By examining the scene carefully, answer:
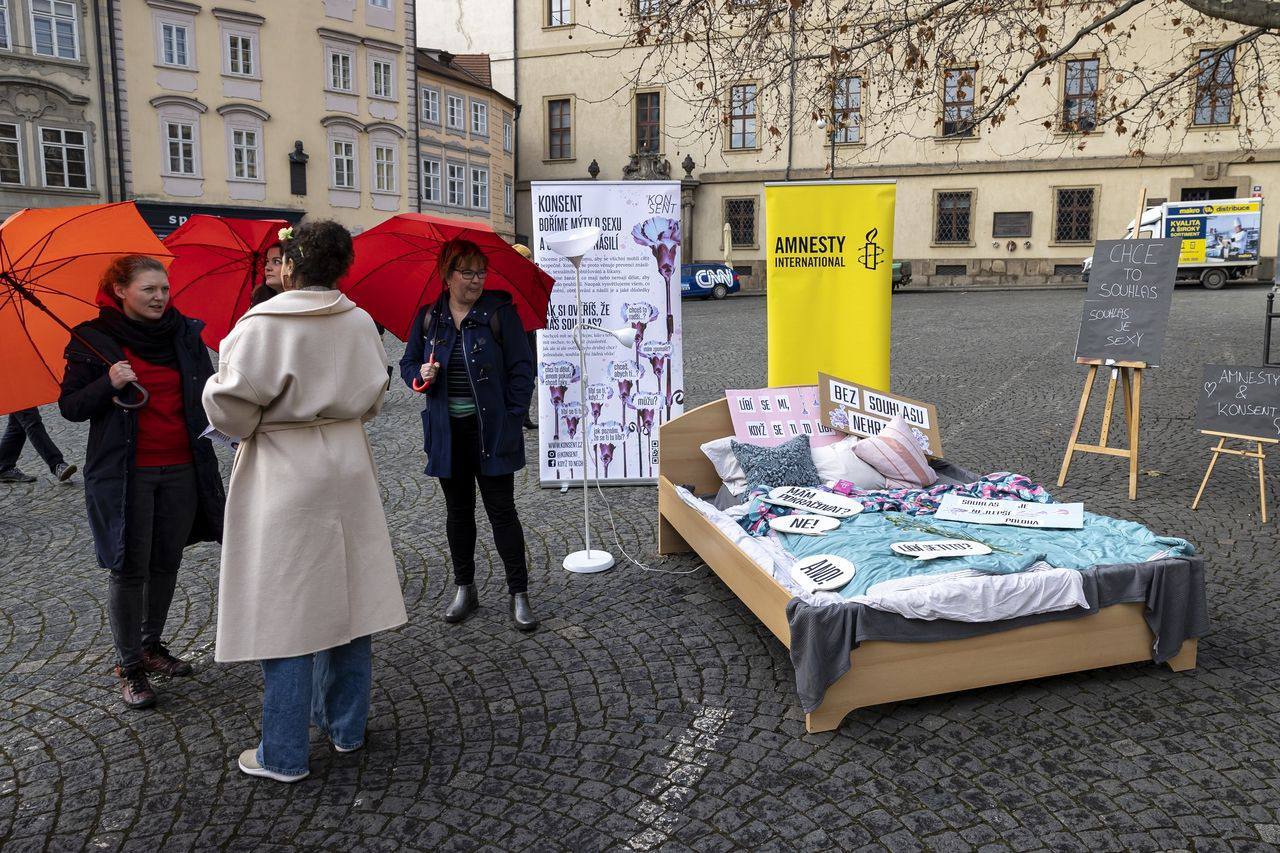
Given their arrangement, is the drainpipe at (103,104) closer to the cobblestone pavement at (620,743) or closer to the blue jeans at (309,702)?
the cobblestone pavement at (620,743)

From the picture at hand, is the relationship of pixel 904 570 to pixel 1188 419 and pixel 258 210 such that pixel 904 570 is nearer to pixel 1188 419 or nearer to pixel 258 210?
pixel 1188 419

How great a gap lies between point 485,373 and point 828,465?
220 centimetres

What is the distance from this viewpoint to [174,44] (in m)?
28.1

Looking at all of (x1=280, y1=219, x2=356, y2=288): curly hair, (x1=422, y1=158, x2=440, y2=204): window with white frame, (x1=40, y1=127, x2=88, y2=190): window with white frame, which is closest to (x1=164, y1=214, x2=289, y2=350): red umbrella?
(x1=280, y1=219, x2=356, y2=288): curly hair

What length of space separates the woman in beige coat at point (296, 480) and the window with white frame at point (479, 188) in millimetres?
35419

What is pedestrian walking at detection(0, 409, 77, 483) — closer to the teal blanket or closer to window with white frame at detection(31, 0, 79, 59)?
the teal blanket

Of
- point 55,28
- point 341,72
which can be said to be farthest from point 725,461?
point 341,72

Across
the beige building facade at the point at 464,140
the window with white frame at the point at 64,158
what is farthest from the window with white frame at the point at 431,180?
the window with white frame at the point at 64,158

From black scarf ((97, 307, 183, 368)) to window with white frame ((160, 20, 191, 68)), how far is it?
2847cm

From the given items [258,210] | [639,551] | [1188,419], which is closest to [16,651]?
[639,551]

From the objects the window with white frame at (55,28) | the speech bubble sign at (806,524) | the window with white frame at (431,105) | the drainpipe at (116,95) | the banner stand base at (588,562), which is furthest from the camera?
the window with white frame at (431,105)

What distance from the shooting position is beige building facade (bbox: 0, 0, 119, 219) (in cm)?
2502

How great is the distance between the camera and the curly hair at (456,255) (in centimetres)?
449

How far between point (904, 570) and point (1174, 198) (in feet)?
110
